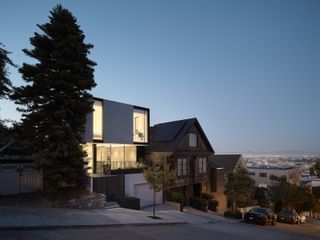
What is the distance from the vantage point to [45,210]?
16750 millimetres

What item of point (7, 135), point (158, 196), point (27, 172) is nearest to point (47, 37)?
point (7, 135)

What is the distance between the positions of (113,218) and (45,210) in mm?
3518

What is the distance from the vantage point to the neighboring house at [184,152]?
111 feet

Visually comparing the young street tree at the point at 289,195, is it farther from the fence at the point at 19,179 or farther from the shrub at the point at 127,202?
the fence at the point at 19,179

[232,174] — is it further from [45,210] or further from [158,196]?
[45,210]

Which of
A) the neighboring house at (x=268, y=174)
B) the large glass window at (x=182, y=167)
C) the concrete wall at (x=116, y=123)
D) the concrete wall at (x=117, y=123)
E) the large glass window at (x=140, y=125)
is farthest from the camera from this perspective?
the neighboring house at (x=268, y=174)

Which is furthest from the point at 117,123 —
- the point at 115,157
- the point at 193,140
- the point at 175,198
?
the point at 193,140

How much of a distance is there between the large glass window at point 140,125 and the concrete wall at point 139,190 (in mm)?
4586

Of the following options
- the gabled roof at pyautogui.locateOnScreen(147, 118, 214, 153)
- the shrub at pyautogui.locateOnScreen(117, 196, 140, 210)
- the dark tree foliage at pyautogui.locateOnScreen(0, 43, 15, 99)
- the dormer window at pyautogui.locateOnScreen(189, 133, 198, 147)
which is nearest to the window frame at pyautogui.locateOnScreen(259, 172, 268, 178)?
the gabled roof at pyautogui.locateOnScreen(147, 118, 214, 153)

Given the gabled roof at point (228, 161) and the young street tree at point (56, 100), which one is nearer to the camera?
the young street tree at point (56, 100)

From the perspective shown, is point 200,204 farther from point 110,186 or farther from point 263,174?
point 263,174

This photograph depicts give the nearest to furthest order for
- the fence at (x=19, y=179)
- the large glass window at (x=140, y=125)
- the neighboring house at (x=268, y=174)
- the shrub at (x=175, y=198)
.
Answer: the fence at (x=19, y=179) → the shrub at (x=175, y=198) → the large glass window at (x=140, y=125) → the neighboring house at (x=268, y=174)

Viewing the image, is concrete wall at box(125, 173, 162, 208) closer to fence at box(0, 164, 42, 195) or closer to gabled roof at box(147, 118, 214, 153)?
Answer: gabled roof at box(147, 118, 214, 153)

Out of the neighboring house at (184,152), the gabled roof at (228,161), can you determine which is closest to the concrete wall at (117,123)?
the neighboring house at (184,152)
